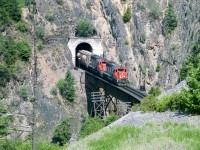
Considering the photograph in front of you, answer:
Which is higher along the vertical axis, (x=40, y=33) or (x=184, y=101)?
(x=40, y=33)

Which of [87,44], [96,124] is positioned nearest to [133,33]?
[87,44]

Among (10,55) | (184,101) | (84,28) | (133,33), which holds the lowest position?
(10,55)

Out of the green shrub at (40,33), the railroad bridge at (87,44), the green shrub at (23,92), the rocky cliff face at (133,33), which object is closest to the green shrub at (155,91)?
the rocky cliff face at (133,33)

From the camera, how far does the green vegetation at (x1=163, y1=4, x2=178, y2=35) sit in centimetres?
6438

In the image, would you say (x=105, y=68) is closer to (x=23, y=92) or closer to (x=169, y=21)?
(x=23, y=92)

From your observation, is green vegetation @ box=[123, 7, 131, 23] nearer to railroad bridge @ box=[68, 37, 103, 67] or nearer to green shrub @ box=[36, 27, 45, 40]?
railroad bridge @ box=[68, 37, 103, 67]

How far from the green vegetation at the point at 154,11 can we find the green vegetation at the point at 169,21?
50.8 inches

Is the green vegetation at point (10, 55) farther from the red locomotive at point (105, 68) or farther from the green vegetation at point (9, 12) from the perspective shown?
the red locomotive at point (105, 68)

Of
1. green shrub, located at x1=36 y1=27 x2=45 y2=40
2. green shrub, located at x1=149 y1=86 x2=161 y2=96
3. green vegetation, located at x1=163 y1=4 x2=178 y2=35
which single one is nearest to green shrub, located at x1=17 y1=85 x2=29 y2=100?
green shrub, located at x1=36 y1=27 x2=45 y2=40

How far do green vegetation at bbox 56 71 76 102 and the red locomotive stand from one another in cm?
267

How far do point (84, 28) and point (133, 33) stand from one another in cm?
760

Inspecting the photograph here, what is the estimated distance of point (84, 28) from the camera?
198 feet

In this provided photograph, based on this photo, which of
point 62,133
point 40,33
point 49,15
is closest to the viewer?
point 62,133

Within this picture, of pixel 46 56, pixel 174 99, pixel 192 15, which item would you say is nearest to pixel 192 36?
pixel 192 15
